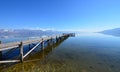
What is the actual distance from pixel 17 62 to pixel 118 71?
1041 centimetres

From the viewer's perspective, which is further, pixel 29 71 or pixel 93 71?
pixel 93 71

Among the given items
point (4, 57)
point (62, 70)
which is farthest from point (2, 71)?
point (4, 57)

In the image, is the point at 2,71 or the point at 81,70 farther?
the point at 81,70

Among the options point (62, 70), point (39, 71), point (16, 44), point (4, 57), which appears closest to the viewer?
point (39, 71)

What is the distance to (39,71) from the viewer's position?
1067 cm

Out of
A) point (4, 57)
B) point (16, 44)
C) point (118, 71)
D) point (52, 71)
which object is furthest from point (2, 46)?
point (118, 71)

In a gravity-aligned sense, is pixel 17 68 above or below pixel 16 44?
below

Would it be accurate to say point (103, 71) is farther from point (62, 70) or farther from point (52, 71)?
point (52, 71)

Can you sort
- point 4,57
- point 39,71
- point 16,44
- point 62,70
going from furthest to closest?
1. point 4,57
2. point 16,44
3. point 62,70
4. point 39,71

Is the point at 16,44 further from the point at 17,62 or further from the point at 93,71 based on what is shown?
the point at 93,71

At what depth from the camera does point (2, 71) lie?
11055 mm

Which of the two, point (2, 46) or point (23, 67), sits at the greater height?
→ point (2, 46)

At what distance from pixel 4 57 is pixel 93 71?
12368 mm

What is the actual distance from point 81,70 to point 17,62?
6.87 m
